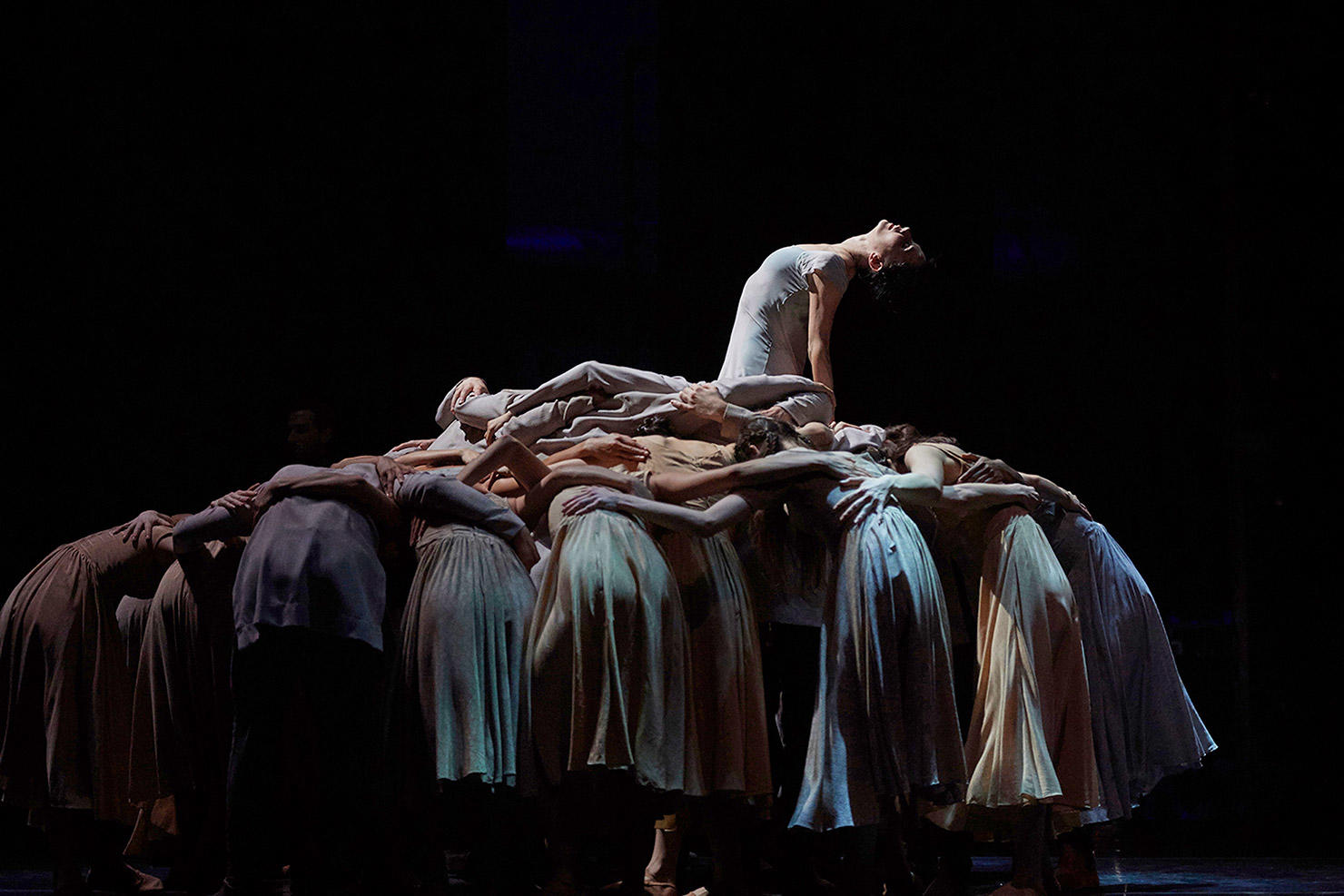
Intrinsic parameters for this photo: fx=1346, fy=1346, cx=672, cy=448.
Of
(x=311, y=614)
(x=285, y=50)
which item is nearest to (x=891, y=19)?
(x=285, y=50)

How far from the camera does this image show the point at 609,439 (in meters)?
4.79

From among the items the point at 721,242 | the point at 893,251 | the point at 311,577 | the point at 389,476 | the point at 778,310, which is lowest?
the point at 311,577

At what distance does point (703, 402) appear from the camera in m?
5.05

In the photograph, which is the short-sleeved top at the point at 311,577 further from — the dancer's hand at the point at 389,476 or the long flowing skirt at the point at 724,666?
the long flowing skirt at the point at 724,666

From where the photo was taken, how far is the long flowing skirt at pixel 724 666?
405cm

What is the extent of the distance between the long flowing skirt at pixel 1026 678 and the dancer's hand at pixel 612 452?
1265 mm

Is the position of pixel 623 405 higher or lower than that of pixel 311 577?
higher

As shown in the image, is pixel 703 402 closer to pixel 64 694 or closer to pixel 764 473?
pixel 764 473

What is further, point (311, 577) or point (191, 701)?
point (191, 701)

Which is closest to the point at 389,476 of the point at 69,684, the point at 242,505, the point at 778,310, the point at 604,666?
the point at 242,505

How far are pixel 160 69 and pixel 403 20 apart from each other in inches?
49.2

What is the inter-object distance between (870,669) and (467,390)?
247cm

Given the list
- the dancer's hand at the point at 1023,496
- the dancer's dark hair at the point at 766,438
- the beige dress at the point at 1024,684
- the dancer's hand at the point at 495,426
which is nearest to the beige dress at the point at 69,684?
the dancer's hand at the point at 495,426

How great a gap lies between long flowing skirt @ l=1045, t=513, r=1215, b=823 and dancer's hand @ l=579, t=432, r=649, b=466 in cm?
166
